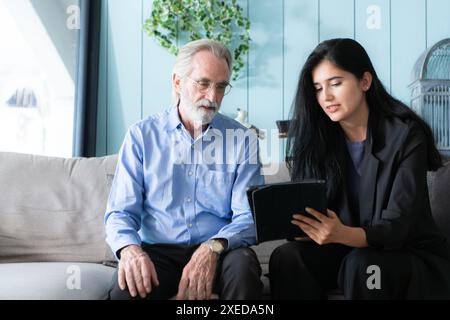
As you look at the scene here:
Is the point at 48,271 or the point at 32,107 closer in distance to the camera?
the point at 48,271

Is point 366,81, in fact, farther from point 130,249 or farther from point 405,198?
point 130,249

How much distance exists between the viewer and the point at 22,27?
258cm

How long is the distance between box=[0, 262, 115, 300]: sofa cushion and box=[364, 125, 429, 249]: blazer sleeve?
83 cm

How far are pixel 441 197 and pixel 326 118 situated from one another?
52cm

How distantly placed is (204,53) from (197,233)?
22.7 inches

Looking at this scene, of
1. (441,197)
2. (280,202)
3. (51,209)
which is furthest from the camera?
(51,209)

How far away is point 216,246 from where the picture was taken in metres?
1.43

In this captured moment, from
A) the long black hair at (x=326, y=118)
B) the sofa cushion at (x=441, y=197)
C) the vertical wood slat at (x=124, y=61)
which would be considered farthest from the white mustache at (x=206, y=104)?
the vertical wood slat at (x=124, y=61)

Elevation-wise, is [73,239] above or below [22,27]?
below

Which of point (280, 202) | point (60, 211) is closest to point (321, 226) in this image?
point (280, 202)

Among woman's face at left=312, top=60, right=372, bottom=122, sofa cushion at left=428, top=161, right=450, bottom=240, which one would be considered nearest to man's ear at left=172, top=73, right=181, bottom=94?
woman's face at left=312, top=60, right=372, bottom=122

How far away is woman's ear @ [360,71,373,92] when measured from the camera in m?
1.58

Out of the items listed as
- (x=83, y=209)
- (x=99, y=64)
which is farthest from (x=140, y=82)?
(x=83, y=209)
